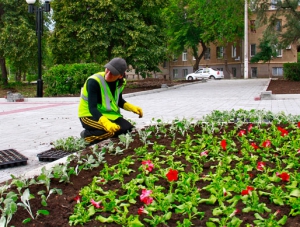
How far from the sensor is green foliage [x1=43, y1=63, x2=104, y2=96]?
20781 millimetres

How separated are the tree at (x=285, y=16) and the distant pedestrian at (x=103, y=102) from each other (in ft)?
80.5

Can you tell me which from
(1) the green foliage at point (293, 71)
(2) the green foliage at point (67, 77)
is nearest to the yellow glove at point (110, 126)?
(2) the green foliage at point (67, 77)

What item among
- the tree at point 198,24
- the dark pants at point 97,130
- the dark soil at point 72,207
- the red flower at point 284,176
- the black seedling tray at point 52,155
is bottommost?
the black seedling tray at point 52,155

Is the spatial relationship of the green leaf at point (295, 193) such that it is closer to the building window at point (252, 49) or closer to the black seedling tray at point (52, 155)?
the black seedling tray at point (52, 155)

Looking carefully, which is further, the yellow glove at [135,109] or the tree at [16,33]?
the tree at [16,33]

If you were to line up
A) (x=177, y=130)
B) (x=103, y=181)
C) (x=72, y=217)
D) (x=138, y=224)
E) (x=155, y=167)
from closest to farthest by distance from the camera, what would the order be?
(x=138, y=224) → (x=72, y=217) → (x=103, y=181) → (x=155, y=167) → (x=177, y=130)

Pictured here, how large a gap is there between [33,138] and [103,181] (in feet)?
14.9

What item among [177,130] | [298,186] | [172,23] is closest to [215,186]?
[298,186]

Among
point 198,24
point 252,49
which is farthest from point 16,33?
point 252,49

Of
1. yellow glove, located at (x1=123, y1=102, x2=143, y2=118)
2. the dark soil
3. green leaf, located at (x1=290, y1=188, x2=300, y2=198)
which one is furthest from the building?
green leaf, located at (x1=290, y1=188, x2=300, y2=198)

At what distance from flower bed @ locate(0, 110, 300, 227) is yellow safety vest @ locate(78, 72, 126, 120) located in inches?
35.9

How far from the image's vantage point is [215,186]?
11.2ft

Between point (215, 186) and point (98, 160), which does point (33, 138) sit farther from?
point (215, 186)

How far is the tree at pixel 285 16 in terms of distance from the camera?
92.1ft
